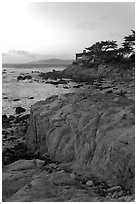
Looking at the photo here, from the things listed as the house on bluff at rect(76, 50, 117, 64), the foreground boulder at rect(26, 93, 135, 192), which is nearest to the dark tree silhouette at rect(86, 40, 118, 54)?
the house on bluff at rect(76, 50, 117, 64)

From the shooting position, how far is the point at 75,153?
870 centimetres

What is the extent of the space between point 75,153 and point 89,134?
833 mm

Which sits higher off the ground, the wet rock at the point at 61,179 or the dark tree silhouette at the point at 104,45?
the dark tree silhouette at the point at 104,45

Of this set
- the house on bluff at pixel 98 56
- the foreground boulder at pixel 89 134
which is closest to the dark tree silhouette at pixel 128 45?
the house on bluff at pixel 98 56

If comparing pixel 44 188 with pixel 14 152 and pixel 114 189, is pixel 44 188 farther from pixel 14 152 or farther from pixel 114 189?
pixel 14 152

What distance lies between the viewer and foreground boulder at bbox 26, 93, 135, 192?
7.13m

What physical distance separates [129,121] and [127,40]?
4302 centimetres

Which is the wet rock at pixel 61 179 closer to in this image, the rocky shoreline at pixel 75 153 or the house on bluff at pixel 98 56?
the rocky shoreline at pixel 75 153

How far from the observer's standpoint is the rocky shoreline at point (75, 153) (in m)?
6.24

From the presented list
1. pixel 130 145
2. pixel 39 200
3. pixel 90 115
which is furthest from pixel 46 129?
pixel 39 200

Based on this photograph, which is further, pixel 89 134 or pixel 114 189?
pixel 89 134

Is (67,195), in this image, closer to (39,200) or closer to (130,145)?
(39,200)

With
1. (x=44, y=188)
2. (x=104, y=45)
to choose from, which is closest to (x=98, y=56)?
(x=104, y=45)

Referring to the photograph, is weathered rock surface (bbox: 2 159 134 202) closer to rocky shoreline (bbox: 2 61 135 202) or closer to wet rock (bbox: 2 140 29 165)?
rocky shoreline (bbox: 2 61 135 202)
